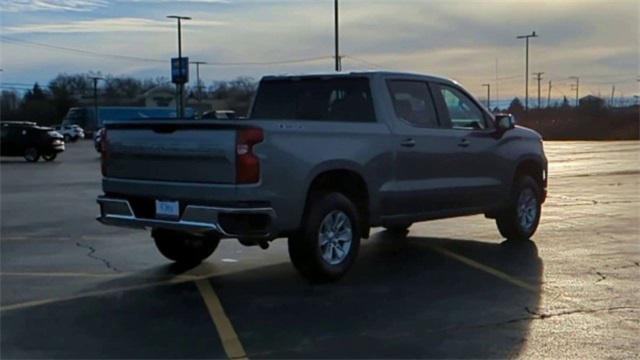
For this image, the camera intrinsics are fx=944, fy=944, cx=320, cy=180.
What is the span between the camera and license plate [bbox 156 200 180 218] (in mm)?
8523

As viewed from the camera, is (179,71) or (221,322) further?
(179,71)

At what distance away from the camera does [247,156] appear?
8.15m

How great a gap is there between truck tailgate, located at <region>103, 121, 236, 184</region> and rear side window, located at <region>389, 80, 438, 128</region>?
7.89 feet

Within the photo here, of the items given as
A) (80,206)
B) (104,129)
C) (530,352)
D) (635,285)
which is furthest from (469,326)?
(80,206)

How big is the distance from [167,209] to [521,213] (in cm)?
500

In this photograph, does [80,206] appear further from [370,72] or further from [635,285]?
[635,285]

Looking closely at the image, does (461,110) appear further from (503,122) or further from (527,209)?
(527,209)

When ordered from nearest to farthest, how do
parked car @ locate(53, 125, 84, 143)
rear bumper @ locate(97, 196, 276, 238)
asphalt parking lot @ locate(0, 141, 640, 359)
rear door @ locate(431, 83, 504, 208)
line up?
asphalt parking lot @ locate(0, 141, 640, 359)
rear bumper @ locate(97, 196, 276, 238)
rear door @ locate(431, 83, 504, 208)
parked car @ locate(53, 125, 84, 143)

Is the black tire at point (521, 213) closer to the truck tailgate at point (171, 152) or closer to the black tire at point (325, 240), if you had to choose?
the black tire at point (325, 240)

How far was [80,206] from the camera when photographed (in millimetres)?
16969

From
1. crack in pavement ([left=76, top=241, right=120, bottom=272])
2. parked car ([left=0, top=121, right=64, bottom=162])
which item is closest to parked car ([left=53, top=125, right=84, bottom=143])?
parked car ([left=0, top=121, right=64, bottom=162])

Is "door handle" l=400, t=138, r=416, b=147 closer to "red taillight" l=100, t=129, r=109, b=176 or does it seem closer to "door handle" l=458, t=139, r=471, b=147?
"door handle" l=458, t=139, r=471, b=147

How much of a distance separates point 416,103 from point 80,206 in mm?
8673

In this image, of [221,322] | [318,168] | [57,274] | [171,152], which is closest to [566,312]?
[318,168]
